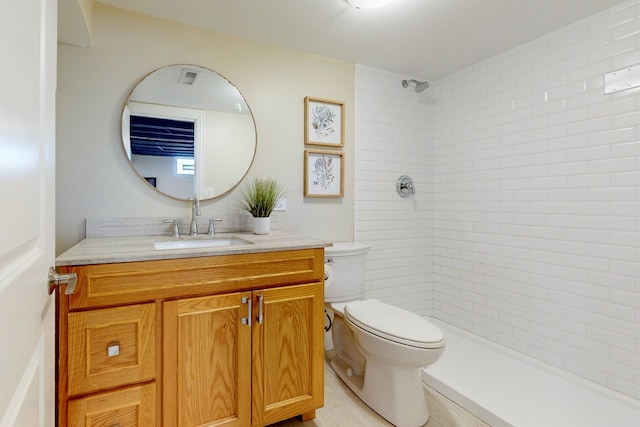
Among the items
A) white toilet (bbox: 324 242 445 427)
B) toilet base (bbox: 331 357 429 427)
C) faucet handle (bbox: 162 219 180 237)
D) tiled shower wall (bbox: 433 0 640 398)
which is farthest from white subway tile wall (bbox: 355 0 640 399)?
faucet handle (bbox: 162 219 180 237)

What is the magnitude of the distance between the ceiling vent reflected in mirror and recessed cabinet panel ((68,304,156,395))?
130 cm

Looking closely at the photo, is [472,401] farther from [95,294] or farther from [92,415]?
[95,294]

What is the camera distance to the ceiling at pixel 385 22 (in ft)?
5.62

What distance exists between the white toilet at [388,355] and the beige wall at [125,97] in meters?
0.70

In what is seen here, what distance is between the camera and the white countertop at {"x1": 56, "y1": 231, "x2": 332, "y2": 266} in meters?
1.14

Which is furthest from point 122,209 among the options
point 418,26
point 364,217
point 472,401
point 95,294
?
point 472,401

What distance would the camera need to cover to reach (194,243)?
1.75 meters

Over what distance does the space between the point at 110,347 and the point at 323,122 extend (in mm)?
1797

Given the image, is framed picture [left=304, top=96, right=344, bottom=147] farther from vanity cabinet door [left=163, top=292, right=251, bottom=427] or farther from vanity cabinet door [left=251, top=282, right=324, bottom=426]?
vanity cabinet door [left=163, top=292, right=251, bottom=427]

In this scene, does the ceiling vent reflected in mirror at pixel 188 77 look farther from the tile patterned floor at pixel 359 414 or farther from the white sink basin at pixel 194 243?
the tile patterned floor at pixel 359 414

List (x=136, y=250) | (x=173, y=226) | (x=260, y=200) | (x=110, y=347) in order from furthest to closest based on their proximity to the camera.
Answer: (x=260, y=200) → (x=173, y=226) → (x=136, y=250) → (x=110, y=347)

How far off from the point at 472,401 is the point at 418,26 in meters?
2.12

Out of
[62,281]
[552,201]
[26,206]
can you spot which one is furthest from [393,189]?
[26,206]

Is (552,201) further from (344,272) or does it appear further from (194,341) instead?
(194,341)
